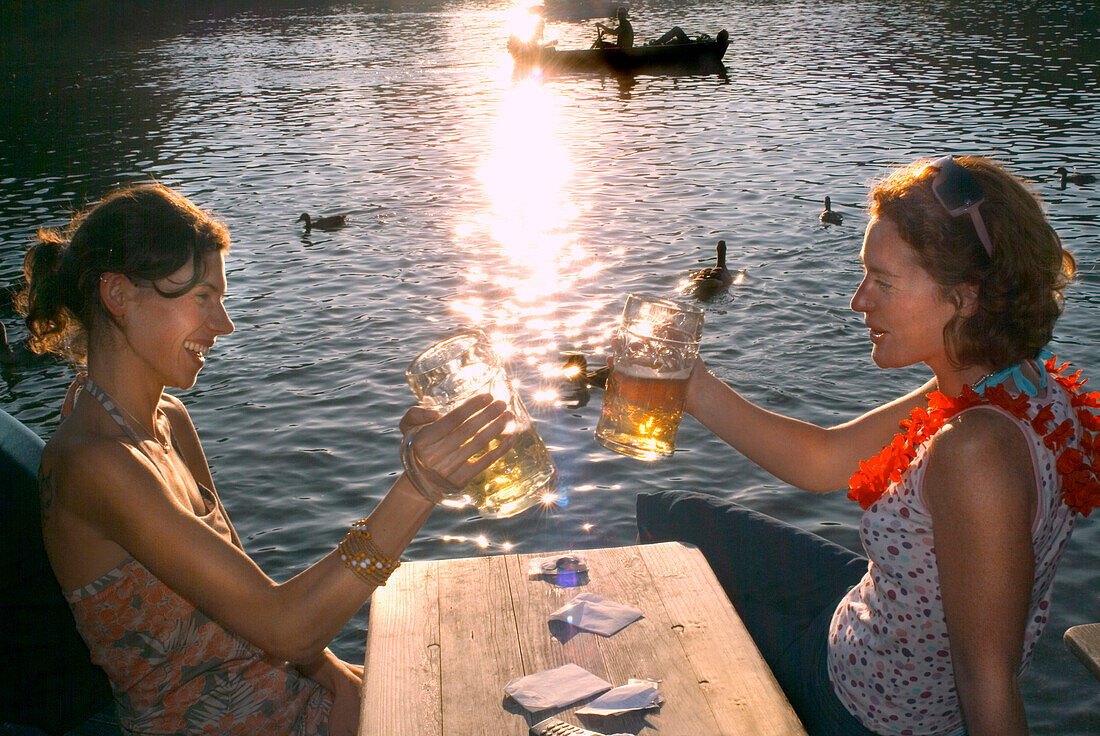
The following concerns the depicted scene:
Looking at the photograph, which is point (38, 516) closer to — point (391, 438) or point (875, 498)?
point (875, 498)

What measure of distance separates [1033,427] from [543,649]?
1555 millimetres

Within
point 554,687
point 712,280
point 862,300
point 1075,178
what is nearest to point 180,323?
point 554,687

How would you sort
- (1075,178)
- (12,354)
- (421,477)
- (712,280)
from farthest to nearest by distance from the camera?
(1075,178) → (712,280) → (12,354) → (421,477)

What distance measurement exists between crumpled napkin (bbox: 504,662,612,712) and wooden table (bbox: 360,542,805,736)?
0.08 feet

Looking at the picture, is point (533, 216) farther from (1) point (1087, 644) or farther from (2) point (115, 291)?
(1) point (1087, 644)

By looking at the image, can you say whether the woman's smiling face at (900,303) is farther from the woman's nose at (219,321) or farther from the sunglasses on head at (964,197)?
the woman's nose at (219,321)

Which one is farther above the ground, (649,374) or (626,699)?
(649,374)

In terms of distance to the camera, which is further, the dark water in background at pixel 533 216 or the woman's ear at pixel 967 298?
the dark water in background at pixel 533 216

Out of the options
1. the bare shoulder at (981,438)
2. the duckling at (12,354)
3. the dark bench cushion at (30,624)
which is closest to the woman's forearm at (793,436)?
the bare shoulder at (981,438)

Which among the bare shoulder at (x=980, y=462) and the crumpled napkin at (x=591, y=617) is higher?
the bare shoulder at (x=980, y=462)

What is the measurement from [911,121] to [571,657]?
25595mm

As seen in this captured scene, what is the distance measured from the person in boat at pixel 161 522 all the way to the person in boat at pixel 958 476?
4.33 ft

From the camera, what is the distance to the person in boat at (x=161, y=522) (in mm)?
2766

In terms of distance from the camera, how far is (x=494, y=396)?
2564 millimetres
